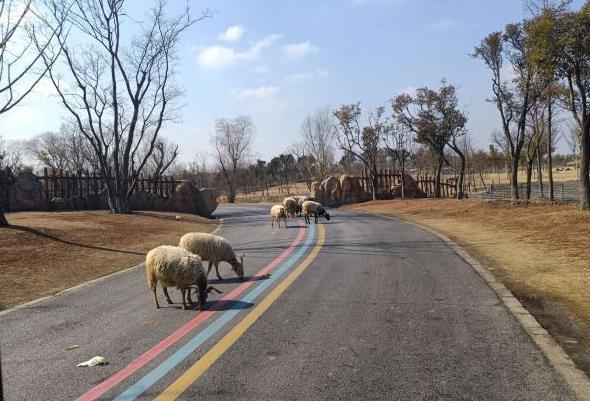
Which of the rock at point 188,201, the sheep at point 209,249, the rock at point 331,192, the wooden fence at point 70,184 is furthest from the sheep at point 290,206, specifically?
the rock at point 331,192

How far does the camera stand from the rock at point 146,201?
121 ft

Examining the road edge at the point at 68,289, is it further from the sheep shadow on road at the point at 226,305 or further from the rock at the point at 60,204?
the rock at the point at 60,204

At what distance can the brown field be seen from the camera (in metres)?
6.33

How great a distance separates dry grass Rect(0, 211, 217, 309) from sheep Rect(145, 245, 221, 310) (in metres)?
2.69

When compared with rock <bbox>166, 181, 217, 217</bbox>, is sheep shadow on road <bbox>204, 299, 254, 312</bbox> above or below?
below

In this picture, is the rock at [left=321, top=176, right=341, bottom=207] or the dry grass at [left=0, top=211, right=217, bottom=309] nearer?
the dry grass at [left=0, top=211, right=217, bottom=309]

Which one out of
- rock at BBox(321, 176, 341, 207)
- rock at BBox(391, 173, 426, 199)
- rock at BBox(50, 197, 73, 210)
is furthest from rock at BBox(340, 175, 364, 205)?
rock at BBox(50, 197, 73, 210)

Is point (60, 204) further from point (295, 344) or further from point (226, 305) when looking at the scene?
point (295, 344)

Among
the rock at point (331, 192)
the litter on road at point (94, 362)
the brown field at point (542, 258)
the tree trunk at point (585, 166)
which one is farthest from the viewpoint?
the rock at point (331, 192)

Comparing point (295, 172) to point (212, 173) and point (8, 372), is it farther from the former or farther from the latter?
point (8, 372)

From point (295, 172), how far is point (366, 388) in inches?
3582

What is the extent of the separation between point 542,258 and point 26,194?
93.3 ft

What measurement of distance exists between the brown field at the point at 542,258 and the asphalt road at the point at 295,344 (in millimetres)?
564

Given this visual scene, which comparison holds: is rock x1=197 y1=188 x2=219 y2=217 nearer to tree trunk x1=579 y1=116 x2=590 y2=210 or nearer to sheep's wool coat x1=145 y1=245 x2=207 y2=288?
tree trunk x1=579 y1=116 x2=590 y2=210
